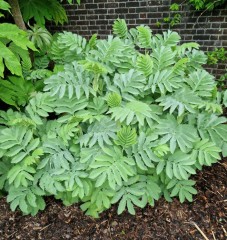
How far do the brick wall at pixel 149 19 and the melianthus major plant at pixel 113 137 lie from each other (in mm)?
2045

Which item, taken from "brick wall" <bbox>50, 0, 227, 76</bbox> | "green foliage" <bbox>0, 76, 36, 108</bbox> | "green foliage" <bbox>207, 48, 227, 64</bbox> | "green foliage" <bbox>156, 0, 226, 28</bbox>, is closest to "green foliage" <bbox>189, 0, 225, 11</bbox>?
"green foliage" <bbox>156, 0, 226, 28</bbox>

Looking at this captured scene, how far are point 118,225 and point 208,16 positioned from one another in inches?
121

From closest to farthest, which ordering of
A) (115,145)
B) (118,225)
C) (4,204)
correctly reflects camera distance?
(115,145), (118,225), (4,204)

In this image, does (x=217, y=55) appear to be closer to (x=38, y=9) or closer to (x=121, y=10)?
(x=121, y=10)

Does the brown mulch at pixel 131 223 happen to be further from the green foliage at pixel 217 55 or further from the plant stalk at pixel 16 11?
the green foliage at pixel 217 55

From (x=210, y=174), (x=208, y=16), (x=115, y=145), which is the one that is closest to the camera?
(x=115, y=145)

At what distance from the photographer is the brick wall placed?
12.1 feet

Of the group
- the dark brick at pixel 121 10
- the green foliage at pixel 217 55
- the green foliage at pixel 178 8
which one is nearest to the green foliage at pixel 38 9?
the dark brick at pixel 121 10

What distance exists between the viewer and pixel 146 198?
1830 millimetres

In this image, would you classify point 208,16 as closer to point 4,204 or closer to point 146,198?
point 146,198

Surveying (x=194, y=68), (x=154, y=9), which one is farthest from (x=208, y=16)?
(x=194, y=68)

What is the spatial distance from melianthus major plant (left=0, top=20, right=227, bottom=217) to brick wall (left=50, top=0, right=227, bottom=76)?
6.71 ft

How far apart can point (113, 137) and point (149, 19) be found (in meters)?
2.80

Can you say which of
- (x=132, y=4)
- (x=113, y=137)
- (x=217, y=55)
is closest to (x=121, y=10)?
(x=132, y=4)
